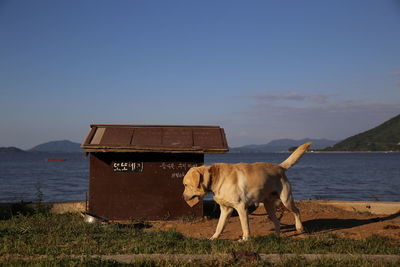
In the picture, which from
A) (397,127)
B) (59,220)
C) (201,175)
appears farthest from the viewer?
(397,127)

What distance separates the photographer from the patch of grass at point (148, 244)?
21.3 ft

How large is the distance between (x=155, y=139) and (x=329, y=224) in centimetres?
533

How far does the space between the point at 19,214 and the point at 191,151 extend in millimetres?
5379

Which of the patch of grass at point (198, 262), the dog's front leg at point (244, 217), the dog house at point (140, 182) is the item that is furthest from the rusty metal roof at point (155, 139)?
the patch of grass at point (198, 262)

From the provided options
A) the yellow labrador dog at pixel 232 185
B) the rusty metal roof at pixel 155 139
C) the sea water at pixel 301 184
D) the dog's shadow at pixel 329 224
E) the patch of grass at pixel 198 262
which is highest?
the rusty metal roof at pixel 155 139

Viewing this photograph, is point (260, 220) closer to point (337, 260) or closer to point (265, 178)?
point (265, 178)

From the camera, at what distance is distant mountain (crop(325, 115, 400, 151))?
562 feet

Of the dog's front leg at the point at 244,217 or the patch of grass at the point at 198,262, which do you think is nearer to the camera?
the patch of grass at the point at 198,262

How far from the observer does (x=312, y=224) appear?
412 inches

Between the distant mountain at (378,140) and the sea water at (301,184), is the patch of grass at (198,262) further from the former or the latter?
the distant mountain at (378,140)

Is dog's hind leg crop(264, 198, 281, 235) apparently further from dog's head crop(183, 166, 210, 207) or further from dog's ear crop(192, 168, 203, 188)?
dog's ear crop(192, 168, 203, 188)

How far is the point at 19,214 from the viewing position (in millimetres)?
11500

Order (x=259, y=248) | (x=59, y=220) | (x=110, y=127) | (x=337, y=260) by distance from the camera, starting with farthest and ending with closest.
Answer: (x=110, y=127) < (x=59, y=220) < (x=259, y=248) < (x=337, y=260)

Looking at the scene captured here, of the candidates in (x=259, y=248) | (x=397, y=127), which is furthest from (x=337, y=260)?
(x=397, y=127)
